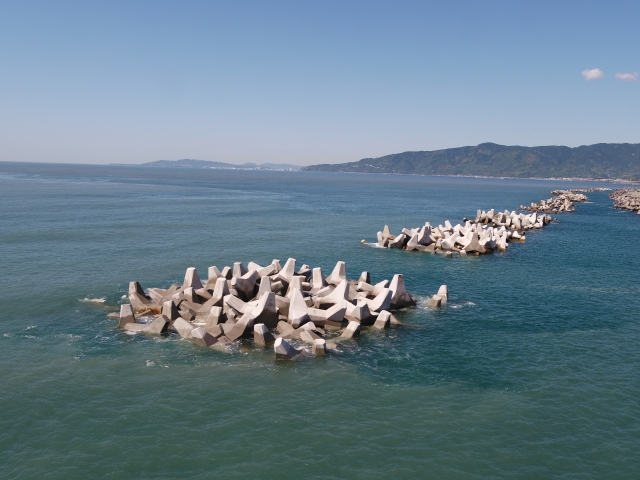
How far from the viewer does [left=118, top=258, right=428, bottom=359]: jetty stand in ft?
79.7

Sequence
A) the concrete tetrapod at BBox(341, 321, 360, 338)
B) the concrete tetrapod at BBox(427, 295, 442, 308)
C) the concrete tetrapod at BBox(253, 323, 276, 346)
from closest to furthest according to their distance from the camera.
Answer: the concrete tetrapod at BBox(253, 323, 276, 346) < the concrete tetrapod at BBox(341, 321, 360, 338) < the concrete tetrapod at BBox(427, 295, 442, 308)

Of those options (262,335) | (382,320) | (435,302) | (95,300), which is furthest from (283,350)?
(95,300)

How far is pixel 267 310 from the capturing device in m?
25.9

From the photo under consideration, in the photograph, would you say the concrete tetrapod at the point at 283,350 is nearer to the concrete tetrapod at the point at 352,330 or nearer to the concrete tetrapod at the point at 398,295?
the concrete tetrapod at the point at 352,330

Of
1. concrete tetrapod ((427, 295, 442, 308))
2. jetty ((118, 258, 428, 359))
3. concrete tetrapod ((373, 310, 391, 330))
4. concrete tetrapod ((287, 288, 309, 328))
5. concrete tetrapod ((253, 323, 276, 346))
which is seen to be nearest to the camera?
concrete tetrapod ((253, 323, 276, 346))

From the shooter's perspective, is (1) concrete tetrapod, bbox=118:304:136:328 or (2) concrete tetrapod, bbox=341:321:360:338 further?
(1) concrete tetrapod, bbox=118:304:136:328

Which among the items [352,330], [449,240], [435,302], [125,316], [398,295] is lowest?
[352,330]

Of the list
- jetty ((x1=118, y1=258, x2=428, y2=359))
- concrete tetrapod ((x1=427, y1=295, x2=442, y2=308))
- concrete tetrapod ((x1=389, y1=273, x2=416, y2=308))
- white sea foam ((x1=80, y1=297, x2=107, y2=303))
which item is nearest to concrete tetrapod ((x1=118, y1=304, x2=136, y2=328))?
jetty ((x1=118, y1=258, x2=428, y2=359))

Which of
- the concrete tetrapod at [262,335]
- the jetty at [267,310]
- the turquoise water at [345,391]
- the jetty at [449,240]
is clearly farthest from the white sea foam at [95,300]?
the jetty at [449,240]

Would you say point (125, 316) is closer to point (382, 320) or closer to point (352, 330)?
point (352, 330)

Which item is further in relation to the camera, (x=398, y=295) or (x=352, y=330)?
(x=398, y=295)

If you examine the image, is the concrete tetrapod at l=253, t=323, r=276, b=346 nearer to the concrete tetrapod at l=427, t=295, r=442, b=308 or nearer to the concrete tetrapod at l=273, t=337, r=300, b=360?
the concrete tetrapod at l=273, t=337, r=300, b=360

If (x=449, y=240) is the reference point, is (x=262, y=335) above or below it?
below

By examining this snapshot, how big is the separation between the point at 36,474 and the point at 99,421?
2837 mm
